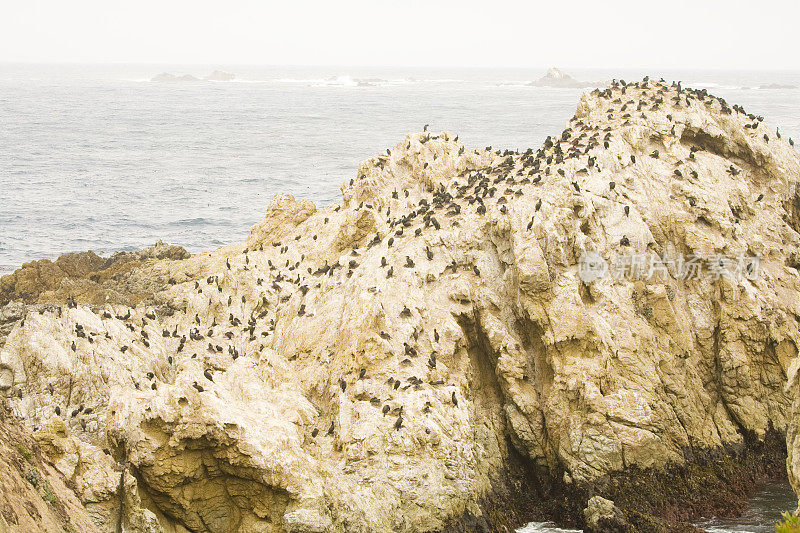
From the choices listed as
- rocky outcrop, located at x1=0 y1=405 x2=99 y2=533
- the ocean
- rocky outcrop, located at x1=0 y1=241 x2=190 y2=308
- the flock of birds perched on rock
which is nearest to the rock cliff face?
the flock of birds perched on rock

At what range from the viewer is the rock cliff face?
21.0 meters

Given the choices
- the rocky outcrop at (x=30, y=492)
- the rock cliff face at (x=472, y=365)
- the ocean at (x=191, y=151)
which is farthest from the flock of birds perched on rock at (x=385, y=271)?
the ocean at (x=191, y=151)

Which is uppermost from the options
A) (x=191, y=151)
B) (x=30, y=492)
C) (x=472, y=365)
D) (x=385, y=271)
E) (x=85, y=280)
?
(x=191, y=151)

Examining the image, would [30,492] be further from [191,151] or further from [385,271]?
[191,151]

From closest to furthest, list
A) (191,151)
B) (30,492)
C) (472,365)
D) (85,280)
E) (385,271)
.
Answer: (30,492), (472,365), (385,271), (85,280), (191,151)

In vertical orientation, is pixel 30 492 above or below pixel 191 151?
below

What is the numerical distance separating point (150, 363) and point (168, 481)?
22.2 ft

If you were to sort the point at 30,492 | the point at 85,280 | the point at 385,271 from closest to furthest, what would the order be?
the point at 30,492, the point at 385,271, the point at 85,280

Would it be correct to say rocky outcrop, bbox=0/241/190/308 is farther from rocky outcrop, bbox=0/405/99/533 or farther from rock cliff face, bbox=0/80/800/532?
rocky outcrop, bbox=0/405/99/533

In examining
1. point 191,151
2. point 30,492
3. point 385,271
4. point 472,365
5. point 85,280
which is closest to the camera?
point 30,492

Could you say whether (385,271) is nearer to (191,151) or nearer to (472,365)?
(472,365)

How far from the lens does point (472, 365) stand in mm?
26859

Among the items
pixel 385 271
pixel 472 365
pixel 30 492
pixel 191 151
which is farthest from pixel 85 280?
pixel 191 151

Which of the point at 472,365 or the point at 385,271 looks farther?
the point at 385,271
